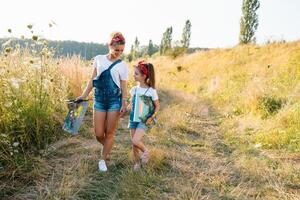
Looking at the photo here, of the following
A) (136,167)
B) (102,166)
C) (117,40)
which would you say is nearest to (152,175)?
(136,167)

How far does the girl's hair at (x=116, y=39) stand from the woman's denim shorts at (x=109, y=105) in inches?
25.3

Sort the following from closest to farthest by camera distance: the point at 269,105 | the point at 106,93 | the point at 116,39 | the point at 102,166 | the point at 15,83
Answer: the point at 15,83 < the point at 116,39 < the point at 106,93 < the point at 102,166 < the point at 269,105

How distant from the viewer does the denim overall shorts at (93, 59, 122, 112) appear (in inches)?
171

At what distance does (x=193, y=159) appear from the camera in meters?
5.23

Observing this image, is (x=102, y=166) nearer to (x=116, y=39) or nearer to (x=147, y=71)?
(x=147, y=71)

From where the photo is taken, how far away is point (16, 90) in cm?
434

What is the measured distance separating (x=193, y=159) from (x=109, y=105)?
1557 mm

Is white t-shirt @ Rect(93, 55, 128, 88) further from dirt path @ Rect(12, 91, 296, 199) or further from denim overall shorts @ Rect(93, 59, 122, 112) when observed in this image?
dirt path @ Rect(12, 91, 296, 199)

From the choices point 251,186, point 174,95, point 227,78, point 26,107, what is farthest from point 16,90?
point 227,78

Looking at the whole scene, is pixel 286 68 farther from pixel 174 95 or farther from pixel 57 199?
pixel 57 199

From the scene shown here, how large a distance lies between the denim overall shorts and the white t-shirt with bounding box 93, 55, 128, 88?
0.03 meters

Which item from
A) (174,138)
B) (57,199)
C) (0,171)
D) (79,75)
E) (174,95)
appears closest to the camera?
(57,199)

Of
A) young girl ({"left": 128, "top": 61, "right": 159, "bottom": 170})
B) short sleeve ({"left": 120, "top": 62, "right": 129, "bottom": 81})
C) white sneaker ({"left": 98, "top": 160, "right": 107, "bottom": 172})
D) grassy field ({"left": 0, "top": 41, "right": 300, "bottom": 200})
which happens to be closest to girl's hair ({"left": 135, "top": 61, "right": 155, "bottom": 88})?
young girl ({"left": 128, "top": 61, "right": 159, "bottom": 170})

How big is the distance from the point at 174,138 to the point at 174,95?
266 inches
